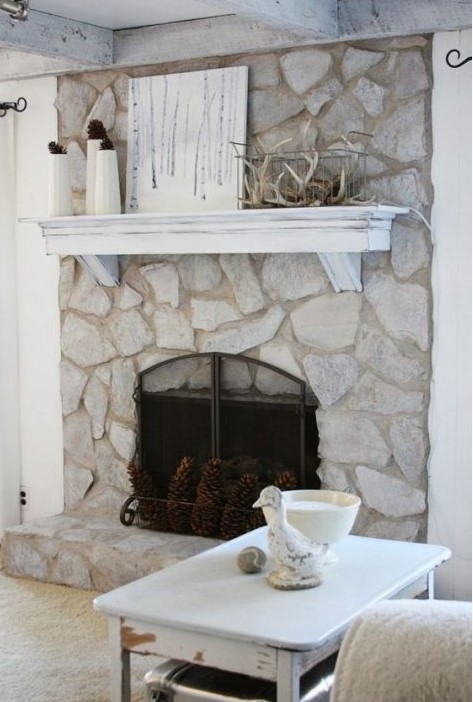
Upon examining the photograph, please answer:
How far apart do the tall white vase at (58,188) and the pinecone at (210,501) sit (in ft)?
3.81

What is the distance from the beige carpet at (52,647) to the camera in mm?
3299

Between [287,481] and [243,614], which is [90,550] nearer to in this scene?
[287,481]

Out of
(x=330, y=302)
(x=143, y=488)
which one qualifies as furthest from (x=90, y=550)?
(x=330, y=302)

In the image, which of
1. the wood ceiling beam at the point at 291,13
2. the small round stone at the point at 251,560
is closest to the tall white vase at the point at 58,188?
the wood ceiling beam at the point at 291,13

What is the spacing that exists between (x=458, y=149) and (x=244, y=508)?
152cm

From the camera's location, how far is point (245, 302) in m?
4.23

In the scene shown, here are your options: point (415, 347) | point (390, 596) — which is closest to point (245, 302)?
point (415, 347)

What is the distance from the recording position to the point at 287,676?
2.34m

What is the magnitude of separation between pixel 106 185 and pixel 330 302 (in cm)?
101

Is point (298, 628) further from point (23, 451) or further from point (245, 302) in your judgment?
point (23, 451)

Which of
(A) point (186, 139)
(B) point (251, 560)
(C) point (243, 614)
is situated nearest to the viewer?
(C) point (243, 614)

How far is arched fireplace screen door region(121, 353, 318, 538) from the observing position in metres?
4.14

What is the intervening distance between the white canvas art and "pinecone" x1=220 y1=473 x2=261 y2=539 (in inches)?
40.7

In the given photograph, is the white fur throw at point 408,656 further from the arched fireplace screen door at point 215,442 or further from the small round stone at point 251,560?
the arched fireplace screen door at point 215,442
